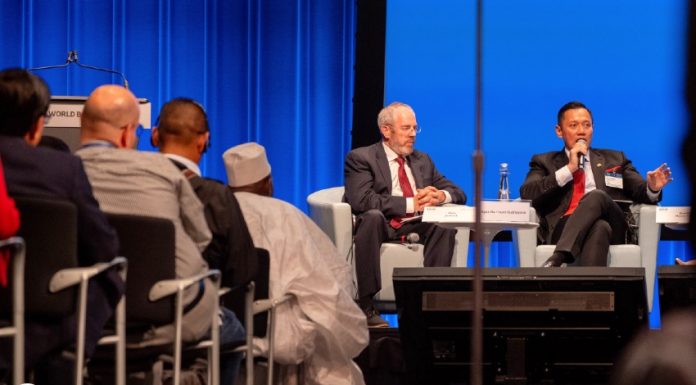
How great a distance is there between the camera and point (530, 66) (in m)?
7.66

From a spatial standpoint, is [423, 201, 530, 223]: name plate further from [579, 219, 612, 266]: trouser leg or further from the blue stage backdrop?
the blue stage backdrop

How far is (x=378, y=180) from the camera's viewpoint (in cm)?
628

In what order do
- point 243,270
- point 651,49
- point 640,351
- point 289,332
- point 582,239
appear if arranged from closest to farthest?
point 640,351 → point 243,270 → point 289,332 → point 582,239 → point 651,49

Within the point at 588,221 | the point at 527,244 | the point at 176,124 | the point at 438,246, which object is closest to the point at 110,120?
the point at 176,124

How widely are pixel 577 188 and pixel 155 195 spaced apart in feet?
11.7

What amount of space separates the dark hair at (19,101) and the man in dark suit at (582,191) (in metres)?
3.44

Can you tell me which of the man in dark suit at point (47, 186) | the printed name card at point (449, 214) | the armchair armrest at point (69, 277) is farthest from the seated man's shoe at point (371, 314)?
the armchair armrest at point (69, 277)

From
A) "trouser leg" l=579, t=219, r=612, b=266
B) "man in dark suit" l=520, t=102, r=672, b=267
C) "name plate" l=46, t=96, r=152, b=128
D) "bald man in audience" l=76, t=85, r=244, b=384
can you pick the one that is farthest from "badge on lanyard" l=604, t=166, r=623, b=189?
"bald man in audience" l=76, t=85, r=244, b=384

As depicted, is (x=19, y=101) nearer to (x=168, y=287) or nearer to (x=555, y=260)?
(x=168, y=287)

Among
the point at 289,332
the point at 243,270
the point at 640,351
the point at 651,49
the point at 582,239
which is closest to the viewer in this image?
the point at 640,351

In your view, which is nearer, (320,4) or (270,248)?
(270,248)

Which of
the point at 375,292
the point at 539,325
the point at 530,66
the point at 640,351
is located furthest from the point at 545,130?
the point at 640,351

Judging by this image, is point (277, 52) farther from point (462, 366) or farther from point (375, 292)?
point (462, 366)

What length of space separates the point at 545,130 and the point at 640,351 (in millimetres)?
6720
